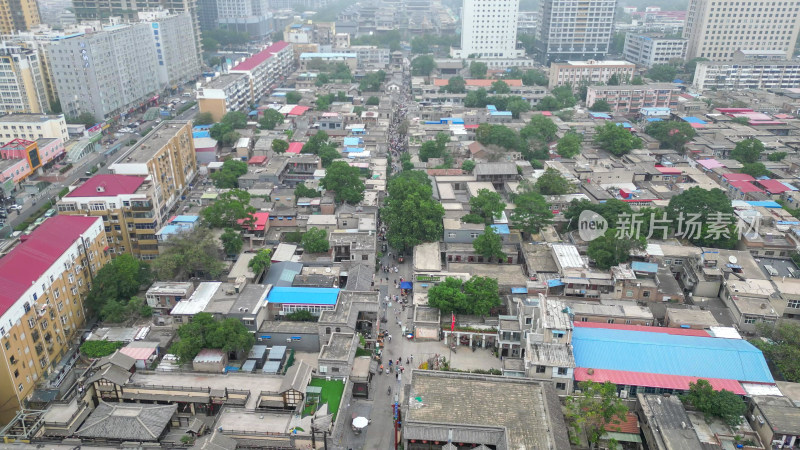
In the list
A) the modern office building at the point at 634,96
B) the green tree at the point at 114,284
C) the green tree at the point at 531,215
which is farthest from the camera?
the modern office building at the point at 634,96

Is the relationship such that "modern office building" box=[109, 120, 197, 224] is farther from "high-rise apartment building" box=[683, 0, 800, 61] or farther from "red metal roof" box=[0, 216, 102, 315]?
"high-rise apartment building" box=[683, 0, 800, 61]

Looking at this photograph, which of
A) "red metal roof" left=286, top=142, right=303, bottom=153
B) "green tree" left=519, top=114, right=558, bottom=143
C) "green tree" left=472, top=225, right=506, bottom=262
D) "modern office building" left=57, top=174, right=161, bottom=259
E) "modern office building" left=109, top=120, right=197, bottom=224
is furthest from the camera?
"green tree" left=519, top=114, right=558, bottom=143

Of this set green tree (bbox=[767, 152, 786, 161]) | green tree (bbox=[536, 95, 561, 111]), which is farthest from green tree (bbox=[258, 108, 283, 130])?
green tree (bbox=[767, 152, 786, 161])

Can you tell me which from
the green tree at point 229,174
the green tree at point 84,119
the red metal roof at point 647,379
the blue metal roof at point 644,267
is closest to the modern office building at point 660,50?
the blue metal roof at point 644,267

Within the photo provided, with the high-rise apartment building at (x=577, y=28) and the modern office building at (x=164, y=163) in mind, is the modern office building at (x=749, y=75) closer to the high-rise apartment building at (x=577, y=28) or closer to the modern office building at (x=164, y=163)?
the high-rise apartment building at (x=577, y=28)

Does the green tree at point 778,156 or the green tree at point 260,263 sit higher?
the green tree at point 778,156

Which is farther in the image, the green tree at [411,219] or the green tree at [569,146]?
the green tree at [569,146]

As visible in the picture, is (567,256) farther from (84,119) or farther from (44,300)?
(84,119)
